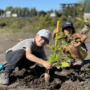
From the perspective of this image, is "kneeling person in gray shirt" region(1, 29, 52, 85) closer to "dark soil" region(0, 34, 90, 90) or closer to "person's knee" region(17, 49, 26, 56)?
"person's knee" region(17, 49, 26, 56)

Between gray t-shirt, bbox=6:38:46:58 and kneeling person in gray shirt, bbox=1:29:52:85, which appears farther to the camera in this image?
gray t-shirt, bbox=6:38:46:58

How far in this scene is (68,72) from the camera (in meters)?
2.33

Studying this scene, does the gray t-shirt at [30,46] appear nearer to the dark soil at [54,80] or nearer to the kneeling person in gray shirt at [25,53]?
the kneeling person in gray shirt at [25,53]

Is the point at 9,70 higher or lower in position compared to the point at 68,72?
higher

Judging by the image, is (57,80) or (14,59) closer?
(14,59)

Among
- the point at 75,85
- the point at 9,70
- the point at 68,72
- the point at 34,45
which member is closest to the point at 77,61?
the point at 68,72

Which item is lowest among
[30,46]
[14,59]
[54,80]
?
[54,80]

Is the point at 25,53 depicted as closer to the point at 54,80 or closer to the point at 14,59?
the point at 14,59

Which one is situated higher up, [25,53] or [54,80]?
[25,53]

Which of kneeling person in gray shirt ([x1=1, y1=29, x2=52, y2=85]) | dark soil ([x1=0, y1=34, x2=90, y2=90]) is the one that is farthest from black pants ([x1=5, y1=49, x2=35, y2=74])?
dark soil ([x1=0, y1=34, x2=90, y2=90])

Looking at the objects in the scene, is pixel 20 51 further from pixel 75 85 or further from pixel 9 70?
pixel 75 85

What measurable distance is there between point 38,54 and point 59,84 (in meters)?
0.64

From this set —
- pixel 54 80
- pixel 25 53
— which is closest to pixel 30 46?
pixel 25 53

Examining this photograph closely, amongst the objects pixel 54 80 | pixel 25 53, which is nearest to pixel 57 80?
pixel 54 80
